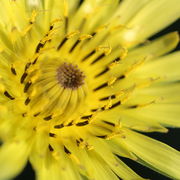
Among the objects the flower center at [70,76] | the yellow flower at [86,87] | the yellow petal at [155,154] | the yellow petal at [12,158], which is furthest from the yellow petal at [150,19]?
the yellow petal at [12,158]

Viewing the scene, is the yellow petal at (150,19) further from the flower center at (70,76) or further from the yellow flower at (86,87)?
the flower center at (70,76)

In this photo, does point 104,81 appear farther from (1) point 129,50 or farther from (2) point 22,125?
(2) point 22,125

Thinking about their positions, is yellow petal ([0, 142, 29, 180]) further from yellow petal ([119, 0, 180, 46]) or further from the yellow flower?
yellow petal ([119, 0, 180, 46])

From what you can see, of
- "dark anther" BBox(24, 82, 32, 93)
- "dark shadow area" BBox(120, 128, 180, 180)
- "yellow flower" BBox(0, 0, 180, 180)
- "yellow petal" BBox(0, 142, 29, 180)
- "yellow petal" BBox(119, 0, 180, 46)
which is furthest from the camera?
"dark shadow area" BBox(120, 128, 180, 180)

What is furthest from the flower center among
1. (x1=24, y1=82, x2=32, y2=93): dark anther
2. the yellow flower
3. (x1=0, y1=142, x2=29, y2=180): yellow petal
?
(x1=0, y1=142, x2=29, y2=180): yellow petal

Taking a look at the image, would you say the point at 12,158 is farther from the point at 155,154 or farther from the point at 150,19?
the point at 150,19

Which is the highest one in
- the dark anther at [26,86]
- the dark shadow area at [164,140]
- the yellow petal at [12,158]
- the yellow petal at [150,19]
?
the yellow petal at [150,19]

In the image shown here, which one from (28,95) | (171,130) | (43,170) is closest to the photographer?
(43,170)

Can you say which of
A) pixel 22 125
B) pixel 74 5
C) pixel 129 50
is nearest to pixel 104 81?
pixel 129 50
